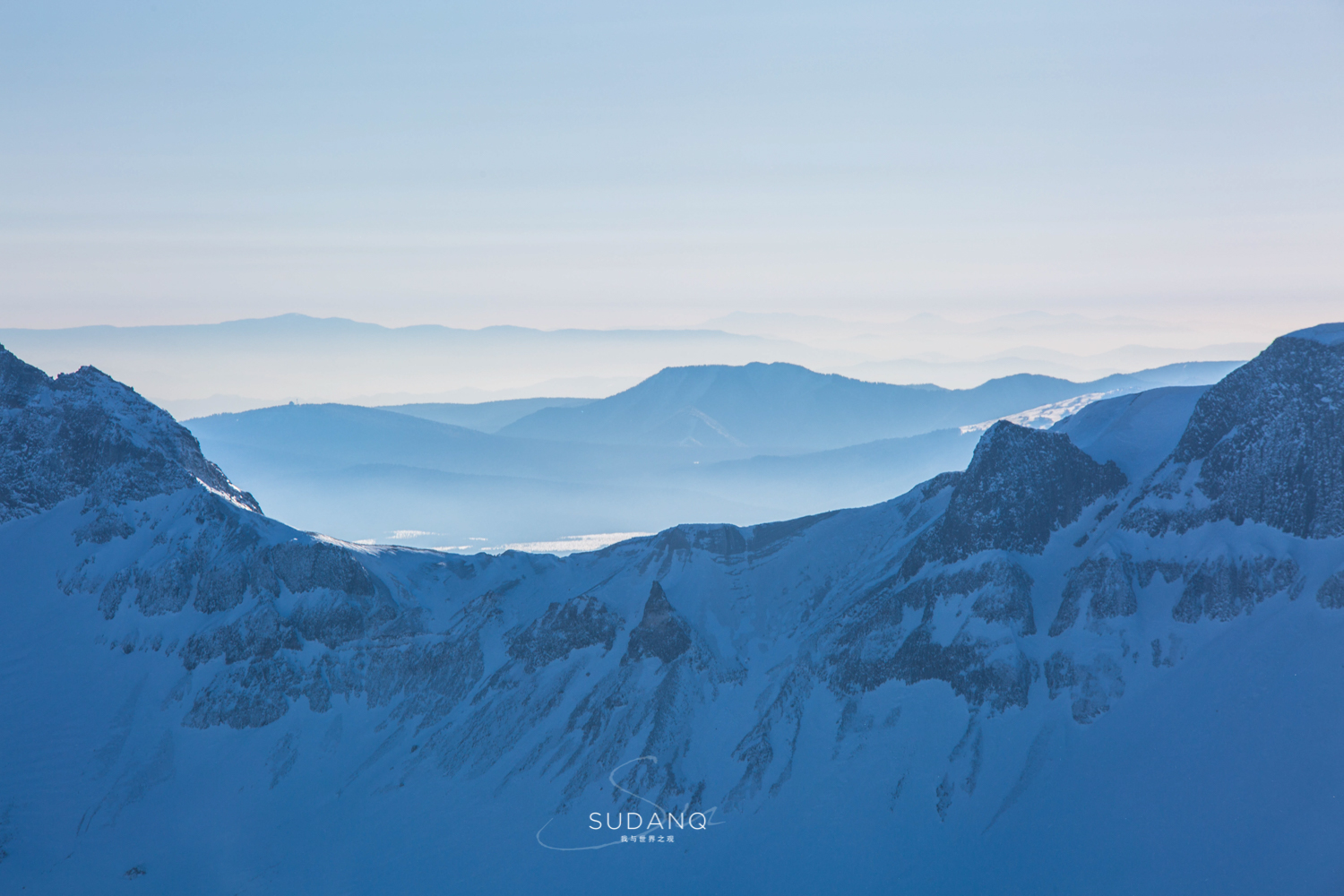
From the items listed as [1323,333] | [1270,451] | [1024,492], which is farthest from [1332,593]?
[1024,492]

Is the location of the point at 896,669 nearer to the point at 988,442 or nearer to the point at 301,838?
the point at 988,442

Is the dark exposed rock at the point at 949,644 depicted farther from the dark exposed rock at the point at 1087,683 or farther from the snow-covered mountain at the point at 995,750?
the dark exposed rock at the point at 1087,683

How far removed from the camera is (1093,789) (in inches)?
6142

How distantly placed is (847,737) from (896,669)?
14.3 meters

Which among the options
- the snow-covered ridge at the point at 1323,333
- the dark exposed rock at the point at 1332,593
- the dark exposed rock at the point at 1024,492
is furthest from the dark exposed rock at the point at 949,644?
the snow-covered ridge at the point at 1323,333

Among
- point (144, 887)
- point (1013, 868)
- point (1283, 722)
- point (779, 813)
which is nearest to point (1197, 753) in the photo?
point (1283, 722)

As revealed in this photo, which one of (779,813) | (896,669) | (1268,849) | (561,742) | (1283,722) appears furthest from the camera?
(561,742)

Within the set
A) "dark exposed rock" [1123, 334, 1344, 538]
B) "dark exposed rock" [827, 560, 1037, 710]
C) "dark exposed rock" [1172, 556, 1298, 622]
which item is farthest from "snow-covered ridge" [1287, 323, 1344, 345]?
"dark exposed rock" [827, 560, 1037, 710]

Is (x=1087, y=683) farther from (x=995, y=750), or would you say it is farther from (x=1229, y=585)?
(x=1229, y=585)

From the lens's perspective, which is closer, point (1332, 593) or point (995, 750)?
point (1332, 593)

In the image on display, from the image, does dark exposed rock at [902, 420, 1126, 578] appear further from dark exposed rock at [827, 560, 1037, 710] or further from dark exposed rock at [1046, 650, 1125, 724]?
dark exposed rock at [1046, 650, 1125, 724]

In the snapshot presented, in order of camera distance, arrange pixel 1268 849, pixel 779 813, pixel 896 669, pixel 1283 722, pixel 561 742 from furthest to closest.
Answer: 1. pixel 561 742
2. pixel 896 669
3. pixel 779 813
4. pixel 1283 722
5. pixel 1268 849
